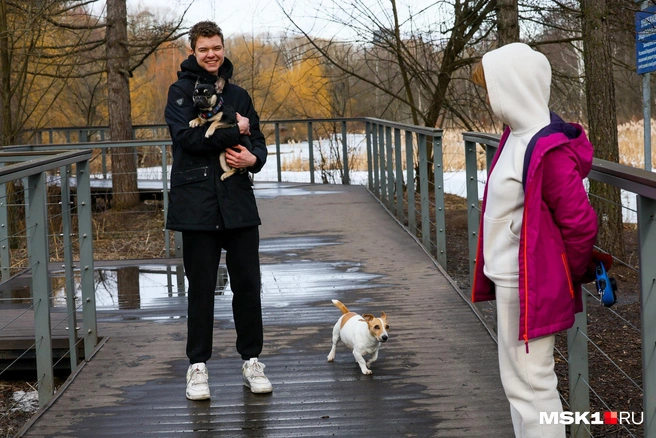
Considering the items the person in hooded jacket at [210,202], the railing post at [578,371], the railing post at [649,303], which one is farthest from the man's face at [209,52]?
the railing post at [649,303]

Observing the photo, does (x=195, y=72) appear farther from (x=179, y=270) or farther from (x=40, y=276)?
(x=179, y=270)

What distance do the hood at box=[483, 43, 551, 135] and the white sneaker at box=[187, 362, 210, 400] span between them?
6.98ft

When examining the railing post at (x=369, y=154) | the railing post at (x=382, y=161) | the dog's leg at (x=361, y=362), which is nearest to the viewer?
the dog's leg at (x=361, y=362)

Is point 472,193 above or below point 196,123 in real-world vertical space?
below

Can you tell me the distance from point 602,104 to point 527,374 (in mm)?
7011

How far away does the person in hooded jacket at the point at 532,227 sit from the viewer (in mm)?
2746

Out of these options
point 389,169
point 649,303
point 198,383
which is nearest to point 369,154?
point 389,169

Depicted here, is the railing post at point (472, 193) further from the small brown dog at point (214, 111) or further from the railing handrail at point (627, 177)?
the railing handrail at point (627, 177)

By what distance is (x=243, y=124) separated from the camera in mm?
4129

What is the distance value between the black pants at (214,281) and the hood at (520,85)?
1.70 m

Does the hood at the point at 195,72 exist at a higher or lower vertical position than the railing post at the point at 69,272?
higher

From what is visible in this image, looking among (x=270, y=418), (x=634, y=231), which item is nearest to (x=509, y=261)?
(x=270, y=418)

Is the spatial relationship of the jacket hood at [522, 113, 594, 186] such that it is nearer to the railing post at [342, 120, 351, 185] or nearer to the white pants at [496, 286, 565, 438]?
the white pants at [496, 286, 565, 438]

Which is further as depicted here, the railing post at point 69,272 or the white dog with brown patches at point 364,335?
the railing post at point 69,272
